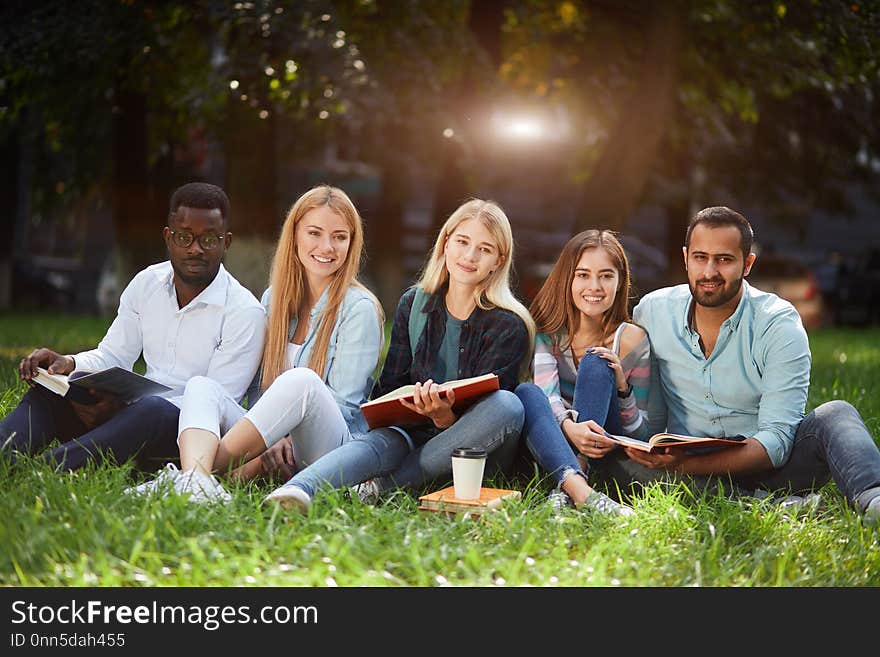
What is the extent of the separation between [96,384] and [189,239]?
0.74 m

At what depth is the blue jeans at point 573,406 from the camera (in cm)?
440

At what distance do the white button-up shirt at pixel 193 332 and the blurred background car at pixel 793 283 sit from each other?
602 inches

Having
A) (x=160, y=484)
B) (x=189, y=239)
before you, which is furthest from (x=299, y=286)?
(x=160, y=484)

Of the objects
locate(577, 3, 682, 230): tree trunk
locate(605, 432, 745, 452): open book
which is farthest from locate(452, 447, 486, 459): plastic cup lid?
locate(577, 3, 682, 230): tree trunk

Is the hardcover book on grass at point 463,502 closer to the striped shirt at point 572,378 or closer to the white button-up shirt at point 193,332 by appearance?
the striped shirt at point 572,378

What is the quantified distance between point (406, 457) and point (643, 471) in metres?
Answer: 1.01

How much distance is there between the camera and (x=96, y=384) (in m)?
4.38

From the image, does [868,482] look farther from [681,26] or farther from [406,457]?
[681,26]

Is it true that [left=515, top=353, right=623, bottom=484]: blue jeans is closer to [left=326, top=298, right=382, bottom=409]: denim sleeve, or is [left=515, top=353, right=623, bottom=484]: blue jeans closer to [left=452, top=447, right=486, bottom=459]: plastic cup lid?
[left=452, top=447, right=486, bottom=459]: plastic cup lid

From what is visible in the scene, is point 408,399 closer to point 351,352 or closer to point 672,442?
point 351,352

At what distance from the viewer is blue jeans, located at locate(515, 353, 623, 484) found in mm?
4398

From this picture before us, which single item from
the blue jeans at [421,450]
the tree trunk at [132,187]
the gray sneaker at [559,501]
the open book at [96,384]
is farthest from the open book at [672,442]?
the tree trunk at [132,187]
